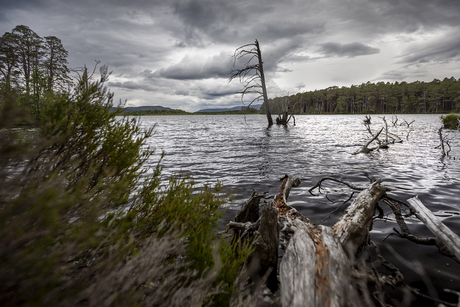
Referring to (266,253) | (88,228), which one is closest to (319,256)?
(266,253)

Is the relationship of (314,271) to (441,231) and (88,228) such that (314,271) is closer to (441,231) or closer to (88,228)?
(88,228)

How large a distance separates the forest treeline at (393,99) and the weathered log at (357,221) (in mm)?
101624

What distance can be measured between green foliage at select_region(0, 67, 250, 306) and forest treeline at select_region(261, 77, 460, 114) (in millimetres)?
103787

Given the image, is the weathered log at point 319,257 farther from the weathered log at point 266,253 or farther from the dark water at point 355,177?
the dark water at point 355,177

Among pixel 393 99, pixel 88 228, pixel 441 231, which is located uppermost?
pixel 393 99

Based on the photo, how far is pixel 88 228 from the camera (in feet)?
4.54

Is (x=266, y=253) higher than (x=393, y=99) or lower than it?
lower

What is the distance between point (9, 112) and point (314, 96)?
160 meters

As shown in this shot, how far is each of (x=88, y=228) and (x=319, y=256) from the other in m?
2.48

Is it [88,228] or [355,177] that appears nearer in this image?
[88,228]

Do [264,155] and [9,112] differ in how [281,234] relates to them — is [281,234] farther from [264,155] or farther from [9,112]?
[264,155]

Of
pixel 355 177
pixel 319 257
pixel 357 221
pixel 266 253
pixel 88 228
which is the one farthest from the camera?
pixel 355 177

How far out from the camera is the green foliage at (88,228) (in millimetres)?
1238

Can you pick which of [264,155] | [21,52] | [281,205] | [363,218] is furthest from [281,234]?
[21,52]
